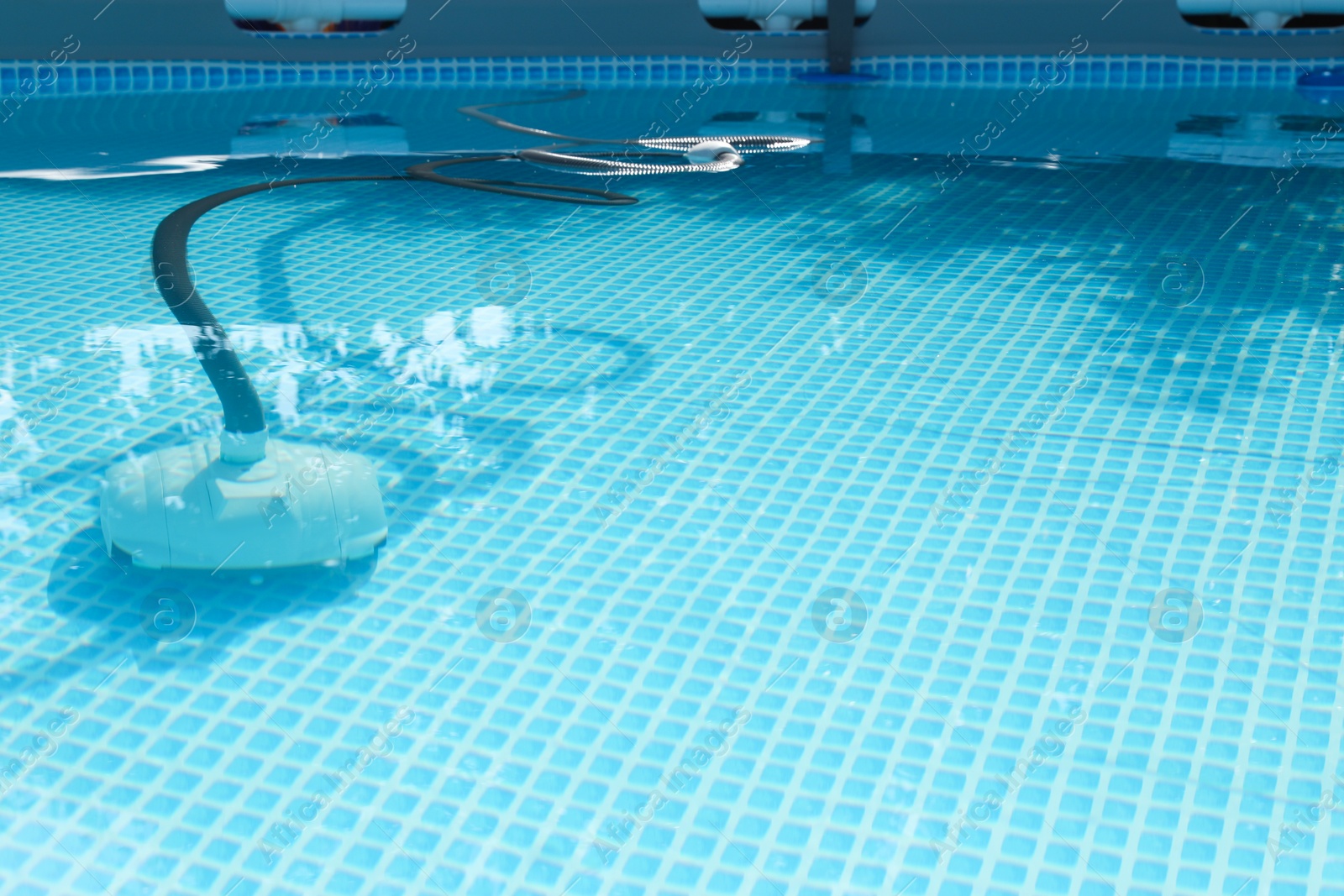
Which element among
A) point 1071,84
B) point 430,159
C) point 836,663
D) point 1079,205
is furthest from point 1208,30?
point 836,663

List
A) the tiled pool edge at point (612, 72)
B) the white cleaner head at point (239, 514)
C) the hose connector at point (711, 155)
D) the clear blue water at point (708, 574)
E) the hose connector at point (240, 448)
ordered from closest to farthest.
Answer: the clear blue water at point (708, 574), the white cleaner head at point (239, 514), the hose connector at point (240, 448), the hose connector at point (711, 155), the tiled pool edge at point (612, 72)

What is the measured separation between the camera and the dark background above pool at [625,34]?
7.50m

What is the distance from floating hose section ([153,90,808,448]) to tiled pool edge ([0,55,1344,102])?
1.15 m

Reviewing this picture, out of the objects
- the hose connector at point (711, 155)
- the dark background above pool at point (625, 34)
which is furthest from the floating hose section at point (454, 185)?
the dark background above pool at point (625, 34)

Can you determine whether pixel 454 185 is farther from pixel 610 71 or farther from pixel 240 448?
pixel 610 71

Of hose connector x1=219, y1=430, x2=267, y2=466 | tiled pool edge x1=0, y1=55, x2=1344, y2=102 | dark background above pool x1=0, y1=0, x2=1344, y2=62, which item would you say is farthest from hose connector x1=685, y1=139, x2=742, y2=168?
hose connector x1=219, y1=430, x2=267, y2=466

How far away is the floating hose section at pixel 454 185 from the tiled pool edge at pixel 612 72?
1.15 metres

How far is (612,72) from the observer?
8.02 m

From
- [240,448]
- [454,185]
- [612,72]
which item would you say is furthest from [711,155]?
[240,448]

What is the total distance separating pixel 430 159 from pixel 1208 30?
17.0ft

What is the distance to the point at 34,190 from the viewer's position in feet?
15.6

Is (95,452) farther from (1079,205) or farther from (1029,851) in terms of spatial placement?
(1079,205)

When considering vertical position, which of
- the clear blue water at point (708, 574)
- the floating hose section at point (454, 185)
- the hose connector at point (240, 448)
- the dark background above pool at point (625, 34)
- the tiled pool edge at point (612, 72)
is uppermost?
the dark background above pool at point (625, 34)

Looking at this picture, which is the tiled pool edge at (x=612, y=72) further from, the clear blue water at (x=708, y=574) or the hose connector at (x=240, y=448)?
the hose connector at (x=240, y=448)
